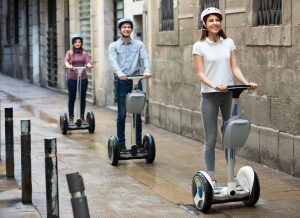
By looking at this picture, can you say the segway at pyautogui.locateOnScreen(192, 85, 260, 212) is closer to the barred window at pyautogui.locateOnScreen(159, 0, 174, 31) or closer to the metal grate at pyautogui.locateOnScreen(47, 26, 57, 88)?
the barred window at pyautogui.locateOnScreen(159, 0, 174, 31)

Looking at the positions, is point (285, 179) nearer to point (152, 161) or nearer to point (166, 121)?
point (152, 161)

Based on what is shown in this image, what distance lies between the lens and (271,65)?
8844 mm

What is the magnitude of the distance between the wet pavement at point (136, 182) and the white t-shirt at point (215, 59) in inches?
49.8

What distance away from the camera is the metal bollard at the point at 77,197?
3.97 metres

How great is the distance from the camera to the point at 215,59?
265 inches

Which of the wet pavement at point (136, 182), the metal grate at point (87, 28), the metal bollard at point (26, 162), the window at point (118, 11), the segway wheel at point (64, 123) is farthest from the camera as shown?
the metal grate at point (87, 28)

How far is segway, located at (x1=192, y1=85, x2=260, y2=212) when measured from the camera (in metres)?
6.38

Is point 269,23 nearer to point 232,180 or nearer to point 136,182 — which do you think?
point 136,182

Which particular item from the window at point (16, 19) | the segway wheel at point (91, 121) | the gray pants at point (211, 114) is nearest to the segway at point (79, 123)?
the segway wheel at point (91, 121)

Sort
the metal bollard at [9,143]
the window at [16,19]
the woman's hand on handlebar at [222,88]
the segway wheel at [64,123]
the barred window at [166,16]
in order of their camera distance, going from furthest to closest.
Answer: the window at [16,19]
the barred window at [166,16]
the segway wheel at [64,123]
the metal bollard at [9,143]
the woman's hand on handlebar at [222,88]

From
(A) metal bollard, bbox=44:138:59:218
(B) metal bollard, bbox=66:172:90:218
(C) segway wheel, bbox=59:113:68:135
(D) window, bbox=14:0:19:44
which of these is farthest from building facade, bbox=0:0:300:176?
(D) window, bbox=14:0:19:44

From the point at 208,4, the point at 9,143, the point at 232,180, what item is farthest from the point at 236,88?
the point at 208,4

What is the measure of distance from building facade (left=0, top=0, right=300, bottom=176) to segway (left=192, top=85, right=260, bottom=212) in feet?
5.47

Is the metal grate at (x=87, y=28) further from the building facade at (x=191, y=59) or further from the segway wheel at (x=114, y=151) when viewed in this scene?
the segway wheel at (x=114, y=151)
